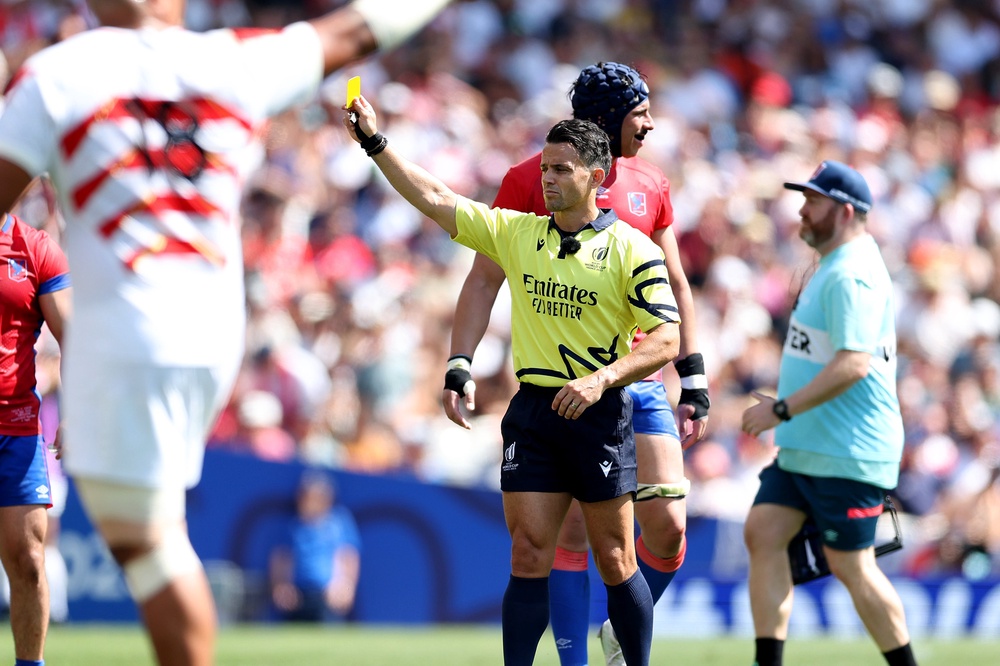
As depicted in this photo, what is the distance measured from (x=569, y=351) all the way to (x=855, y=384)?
1631mm

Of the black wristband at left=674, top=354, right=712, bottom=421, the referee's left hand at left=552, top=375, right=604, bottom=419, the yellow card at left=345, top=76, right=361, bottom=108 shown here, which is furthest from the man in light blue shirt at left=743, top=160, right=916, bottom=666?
the yellow card at left=345, top=76, right=361, bottom=108

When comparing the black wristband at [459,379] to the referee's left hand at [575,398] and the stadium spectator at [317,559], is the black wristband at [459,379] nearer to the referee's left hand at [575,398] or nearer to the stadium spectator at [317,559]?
the referee's left hand at [575,398]

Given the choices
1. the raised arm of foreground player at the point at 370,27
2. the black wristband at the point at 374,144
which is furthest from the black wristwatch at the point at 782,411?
the raised arm of foreground player at the point at 370,27

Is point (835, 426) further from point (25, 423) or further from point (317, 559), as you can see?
point (317, 559)

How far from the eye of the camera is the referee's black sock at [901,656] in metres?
6.64

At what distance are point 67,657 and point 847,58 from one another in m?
15.3

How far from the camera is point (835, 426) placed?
22.2 feet

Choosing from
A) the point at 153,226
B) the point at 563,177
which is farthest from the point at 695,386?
the point at 153,226

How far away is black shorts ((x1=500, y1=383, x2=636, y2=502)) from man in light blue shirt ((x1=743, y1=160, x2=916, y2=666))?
865 mm

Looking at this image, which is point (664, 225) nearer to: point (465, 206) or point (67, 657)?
point (465, 206)

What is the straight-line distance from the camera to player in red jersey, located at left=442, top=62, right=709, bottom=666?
6.57 metres

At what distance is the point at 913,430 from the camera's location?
1434cm

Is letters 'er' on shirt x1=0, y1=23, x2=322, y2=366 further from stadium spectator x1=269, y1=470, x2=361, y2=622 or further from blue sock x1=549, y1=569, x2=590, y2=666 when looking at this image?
stadium spectator x1=269, y1=470, x2=361, y2=622

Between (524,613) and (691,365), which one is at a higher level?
(691,365)
